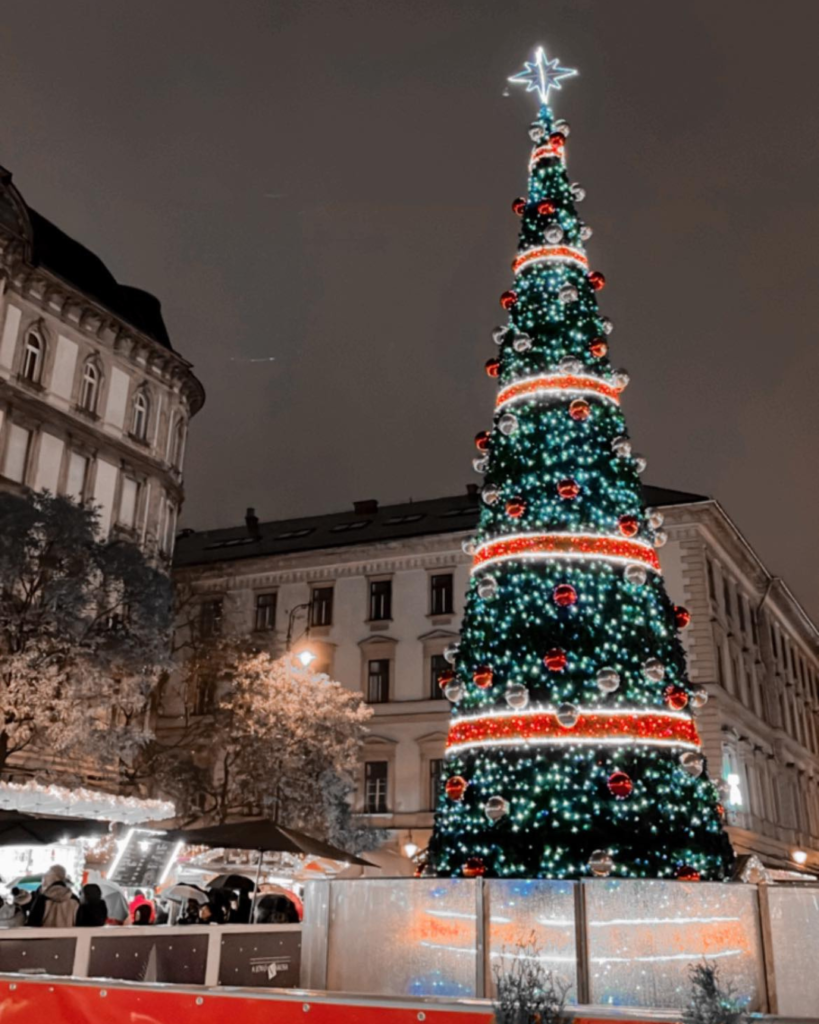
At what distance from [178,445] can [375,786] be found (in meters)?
14.8

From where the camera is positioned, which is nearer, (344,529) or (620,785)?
(620,785)

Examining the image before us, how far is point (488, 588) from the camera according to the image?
1075 centimetres

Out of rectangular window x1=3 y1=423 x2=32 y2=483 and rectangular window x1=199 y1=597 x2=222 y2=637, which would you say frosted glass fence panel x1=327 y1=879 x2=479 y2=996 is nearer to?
rectangular window x1=3 y1=423 x2=32 y2=483

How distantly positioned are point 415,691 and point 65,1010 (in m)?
33.0

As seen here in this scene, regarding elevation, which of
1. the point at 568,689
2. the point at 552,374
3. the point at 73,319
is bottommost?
the point at 568,689

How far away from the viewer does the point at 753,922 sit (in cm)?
753

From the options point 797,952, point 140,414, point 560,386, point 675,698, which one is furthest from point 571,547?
point 140,414

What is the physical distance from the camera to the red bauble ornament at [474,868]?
955 cm

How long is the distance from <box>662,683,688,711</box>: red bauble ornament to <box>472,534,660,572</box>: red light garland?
1460 millimetres

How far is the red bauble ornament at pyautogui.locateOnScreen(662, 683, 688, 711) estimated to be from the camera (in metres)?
10.1

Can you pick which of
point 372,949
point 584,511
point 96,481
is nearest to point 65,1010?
point 372,949

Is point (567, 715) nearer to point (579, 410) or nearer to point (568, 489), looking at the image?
point (568, 489)

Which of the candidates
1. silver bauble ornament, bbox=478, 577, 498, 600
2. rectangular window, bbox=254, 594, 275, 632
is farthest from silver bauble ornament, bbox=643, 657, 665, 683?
rectangular window, bbox=254, 594, 275, 632

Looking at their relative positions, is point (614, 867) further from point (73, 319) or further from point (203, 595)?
point (203, 595)
